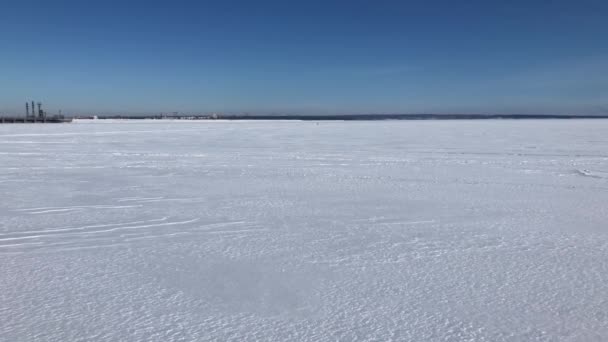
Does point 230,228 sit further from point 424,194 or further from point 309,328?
point 424,194

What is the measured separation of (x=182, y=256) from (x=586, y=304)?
316cm

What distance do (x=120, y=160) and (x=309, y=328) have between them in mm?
10497

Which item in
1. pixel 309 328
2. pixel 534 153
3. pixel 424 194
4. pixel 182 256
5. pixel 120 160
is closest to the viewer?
pixel 309 328

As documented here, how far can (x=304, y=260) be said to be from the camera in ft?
13.2

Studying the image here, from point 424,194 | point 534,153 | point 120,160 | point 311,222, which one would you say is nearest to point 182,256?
point 311,222

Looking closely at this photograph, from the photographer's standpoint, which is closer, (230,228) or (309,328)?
(309,328)

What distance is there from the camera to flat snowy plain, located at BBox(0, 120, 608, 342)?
2.80m

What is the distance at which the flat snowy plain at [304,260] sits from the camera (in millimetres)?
2803

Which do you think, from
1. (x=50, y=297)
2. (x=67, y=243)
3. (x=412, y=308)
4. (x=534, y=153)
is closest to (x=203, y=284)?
(x=50, y=297)

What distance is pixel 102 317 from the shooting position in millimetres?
2885

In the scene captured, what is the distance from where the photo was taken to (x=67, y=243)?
449 centimetres

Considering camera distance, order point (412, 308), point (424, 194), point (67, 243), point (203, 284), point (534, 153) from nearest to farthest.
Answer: point (412, 308)
point (203, 284)
point (67, 243)
point (424, 194)
point (534, 153)

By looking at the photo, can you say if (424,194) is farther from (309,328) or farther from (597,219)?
(309,328)

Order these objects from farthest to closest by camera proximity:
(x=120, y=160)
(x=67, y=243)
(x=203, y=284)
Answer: (x=120, y=160) → (x=67, y=243) → (x=203, y=284)
